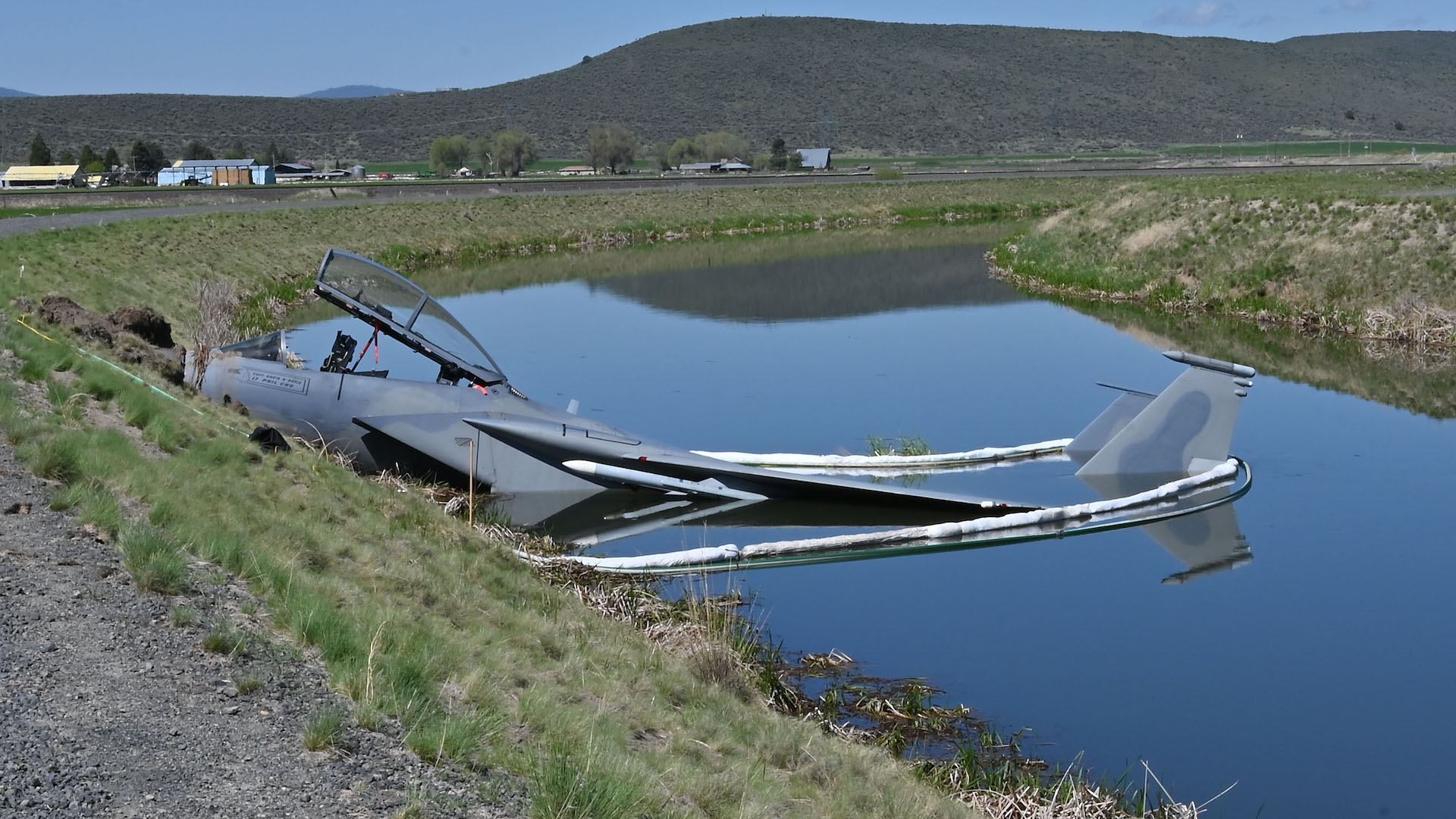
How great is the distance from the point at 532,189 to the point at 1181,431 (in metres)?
56.7

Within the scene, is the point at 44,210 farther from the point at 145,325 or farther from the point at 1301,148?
the point at 1301,148

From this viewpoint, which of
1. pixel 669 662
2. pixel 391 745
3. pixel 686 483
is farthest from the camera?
pixel 686 483

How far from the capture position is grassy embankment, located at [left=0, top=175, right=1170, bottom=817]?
6.21 metres

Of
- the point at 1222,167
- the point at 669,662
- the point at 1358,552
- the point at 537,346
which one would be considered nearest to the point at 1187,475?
the point at 1358,552

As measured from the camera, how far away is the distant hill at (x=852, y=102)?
14850 cm

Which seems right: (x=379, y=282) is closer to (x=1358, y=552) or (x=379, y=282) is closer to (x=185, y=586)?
(x=185, y=586)

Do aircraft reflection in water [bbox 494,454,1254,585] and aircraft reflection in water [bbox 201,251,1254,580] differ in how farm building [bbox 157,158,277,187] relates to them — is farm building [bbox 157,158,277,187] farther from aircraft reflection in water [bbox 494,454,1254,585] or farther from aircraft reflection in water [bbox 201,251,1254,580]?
aircraft reflection in water [bbox 494,454,1254,585]

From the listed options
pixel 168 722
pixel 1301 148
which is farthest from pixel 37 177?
pixel 1301 148

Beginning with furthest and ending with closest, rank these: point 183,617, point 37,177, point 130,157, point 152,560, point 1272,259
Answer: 1. point 130,157
2. point 37,177
3. point 1272,259
4. point 152,560
5. point 183,617

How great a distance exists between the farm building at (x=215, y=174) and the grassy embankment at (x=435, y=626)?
7772 cm

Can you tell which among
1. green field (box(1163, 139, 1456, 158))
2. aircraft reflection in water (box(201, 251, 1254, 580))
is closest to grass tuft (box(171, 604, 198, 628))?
aircraft reflection in water (box(201, 251, 1254, 580))

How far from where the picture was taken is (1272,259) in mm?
34469

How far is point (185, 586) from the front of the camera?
24.1 ft

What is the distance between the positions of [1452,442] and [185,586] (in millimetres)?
18195
